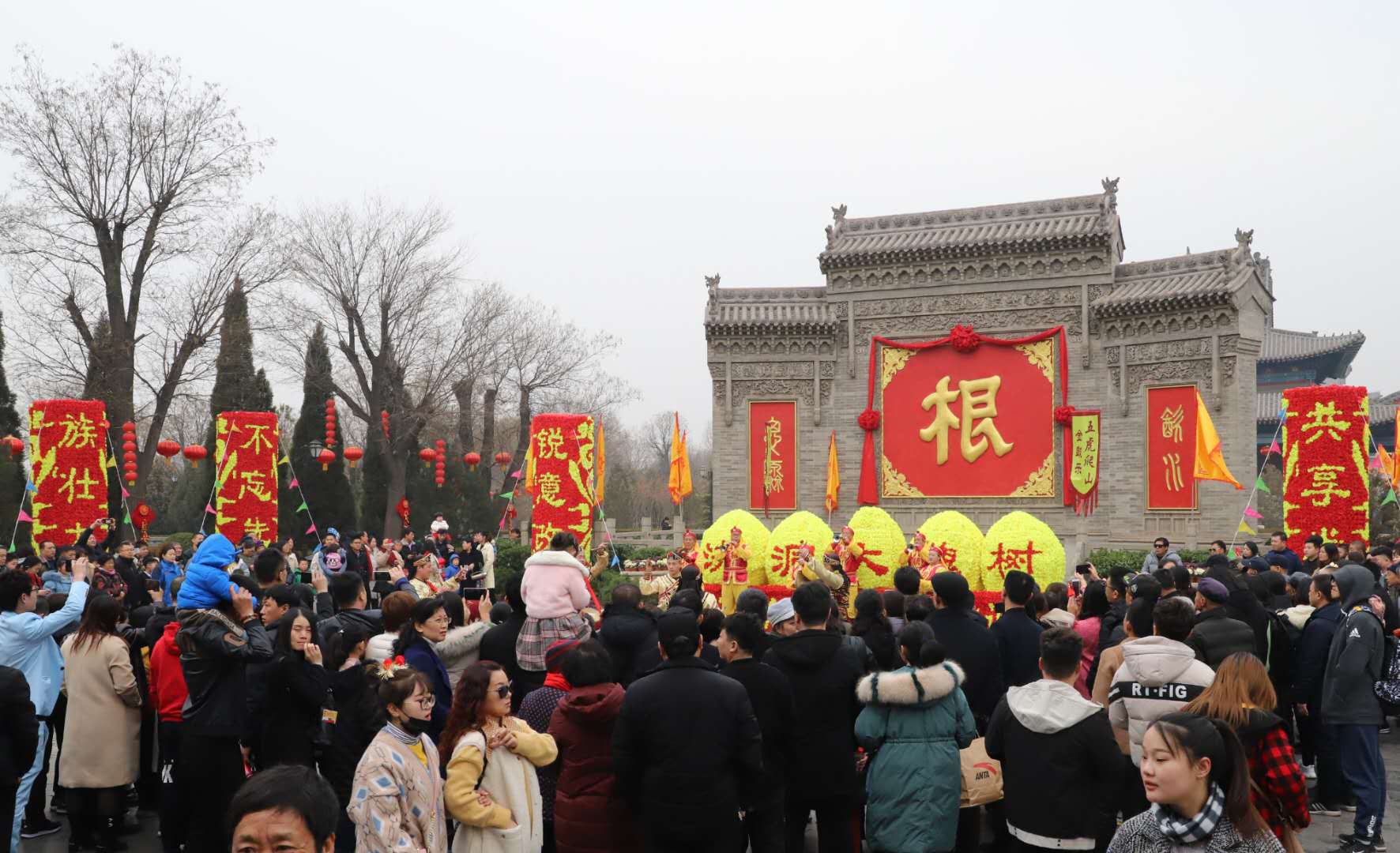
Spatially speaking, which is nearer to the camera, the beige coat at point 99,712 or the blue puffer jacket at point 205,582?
the blue puffer jacket at point 205,582

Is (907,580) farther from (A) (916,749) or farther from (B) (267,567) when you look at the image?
(B) (267,567)

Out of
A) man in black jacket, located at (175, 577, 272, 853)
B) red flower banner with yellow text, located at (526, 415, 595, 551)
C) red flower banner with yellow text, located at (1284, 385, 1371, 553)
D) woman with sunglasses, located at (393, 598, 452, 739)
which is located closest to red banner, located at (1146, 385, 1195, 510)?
red flower banner with yellow text, located at (1284, 385, 1371, 553)

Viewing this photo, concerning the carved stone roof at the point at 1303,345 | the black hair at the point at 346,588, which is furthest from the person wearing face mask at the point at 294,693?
the carved stone roof at the point at 1303,345

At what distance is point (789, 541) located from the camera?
1153 cm

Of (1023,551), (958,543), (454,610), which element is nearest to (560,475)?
(958,543)

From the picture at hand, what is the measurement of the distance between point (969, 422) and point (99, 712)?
16.8 metres

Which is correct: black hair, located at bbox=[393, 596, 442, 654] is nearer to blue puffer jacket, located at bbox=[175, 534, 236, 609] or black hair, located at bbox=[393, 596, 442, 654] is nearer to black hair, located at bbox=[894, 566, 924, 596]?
blue puffer jacket, located at bbox=[175, 534, 236, 609]

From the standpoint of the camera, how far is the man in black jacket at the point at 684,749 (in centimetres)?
414

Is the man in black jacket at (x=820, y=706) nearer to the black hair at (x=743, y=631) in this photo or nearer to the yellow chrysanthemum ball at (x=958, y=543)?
the black hair at (x=743, y=631)

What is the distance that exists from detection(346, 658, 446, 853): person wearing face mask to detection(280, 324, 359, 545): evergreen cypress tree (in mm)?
22822

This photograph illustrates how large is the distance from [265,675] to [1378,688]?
6.76 m

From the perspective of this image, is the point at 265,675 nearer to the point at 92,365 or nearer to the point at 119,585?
the point at 119,585

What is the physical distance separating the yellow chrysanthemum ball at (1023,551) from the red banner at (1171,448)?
8731mm

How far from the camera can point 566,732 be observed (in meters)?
4.44
